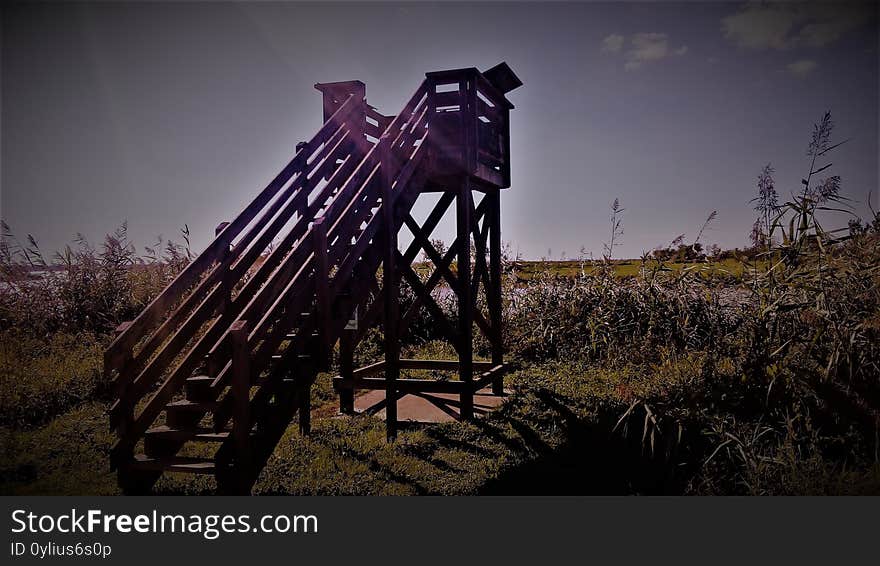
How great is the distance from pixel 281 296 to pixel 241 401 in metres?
0.85

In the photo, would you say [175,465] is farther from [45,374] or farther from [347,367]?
[45,374]

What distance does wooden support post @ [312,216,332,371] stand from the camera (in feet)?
15.8

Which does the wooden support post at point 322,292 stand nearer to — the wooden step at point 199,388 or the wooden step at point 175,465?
the wooden step at point 199,388

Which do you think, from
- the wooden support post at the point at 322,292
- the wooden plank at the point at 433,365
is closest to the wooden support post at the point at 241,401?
the wooden support post at the point at 322,292

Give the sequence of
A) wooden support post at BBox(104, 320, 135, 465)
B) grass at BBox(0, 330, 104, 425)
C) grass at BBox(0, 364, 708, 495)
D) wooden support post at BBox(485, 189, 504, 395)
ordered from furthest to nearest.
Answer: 1. wooden support post at BBox(485, 189, 504, 395)
2. grass at BBox(0, 330, 104, 425)
3. grass at BBox(0, 364, 708, 495)
4. wooden support post at BBox(104, 320, 135, 465)

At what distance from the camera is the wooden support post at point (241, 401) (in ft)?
13.6

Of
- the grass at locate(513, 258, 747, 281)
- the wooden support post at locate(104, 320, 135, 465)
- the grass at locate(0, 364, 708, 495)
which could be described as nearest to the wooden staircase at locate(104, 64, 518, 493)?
the wooden support post at locate(104, 320, 135, 465)

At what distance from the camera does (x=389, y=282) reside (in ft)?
20.1

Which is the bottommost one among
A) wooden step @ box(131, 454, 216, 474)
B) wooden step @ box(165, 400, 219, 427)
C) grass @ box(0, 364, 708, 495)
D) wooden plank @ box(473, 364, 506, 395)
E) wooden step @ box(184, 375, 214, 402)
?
grass @ box(0, 364, 708, 495)

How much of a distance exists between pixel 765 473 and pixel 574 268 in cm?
687

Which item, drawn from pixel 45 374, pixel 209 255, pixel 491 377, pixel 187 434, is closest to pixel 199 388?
pixel 187 434

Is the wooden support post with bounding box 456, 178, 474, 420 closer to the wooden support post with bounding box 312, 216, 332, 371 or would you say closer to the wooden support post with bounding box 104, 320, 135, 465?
the wooden support post with bounding box 312, 216, 332, 371

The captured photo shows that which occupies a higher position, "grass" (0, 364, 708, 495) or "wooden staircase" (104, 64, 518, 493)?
"wooden staircase" (104, 64, 518, 493)
